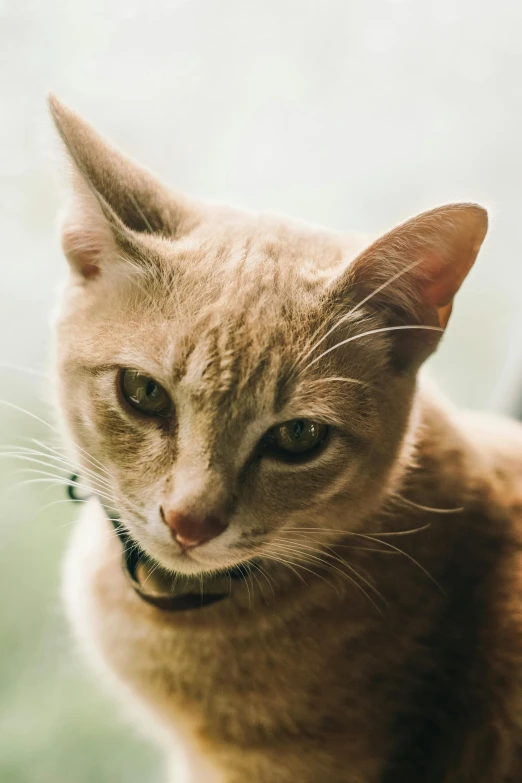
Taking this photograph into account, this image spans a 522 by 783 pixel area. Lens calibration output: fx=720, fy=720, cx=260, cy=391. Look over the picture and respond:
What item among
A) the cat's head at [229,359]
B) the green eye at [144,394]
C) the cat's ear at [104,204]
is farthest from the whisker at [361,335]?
the cat's ear at [104,204]

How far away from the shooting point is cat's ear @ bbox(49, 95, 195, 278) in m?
1.02

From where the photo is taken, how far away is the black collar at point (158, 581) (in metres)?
1.20

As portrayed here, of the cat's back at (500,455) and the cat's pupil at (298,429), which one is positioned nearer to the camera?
the cat's pupil at (298,429)

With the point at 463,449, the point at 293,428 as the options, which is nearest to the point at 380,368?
the point at 293,428

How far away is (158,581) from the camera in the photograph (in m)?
1.24

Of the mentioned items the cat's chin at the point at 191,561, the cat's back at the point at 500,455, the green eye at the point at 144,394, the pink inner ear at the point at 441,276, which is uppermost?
the pink inner ear at the point at 441,276

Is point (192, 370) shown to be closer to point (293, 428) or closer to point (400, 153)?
point (293, 428)

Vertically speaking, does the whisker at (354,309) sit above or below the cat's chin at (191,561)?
above

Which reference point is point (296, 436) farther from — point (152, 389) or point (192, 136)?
point (192, 136)

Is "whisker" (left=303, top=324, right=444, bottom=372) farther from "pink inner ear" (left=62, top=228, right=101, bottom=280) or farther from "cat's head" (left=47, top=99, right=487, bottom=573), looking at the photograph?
"pink inner ear" (left=62, top=228, right=101, bottom=280)

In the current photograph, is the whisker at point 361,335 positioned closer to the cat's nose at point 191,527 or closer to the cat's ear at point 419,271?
the cat's ear at point 419,271

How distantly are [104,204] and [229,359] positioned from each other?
0.93 feet

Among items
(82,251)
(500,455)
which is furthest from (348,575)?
(82,251)

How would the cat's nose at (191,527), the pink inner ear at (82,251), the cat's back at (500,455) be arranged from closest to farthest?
the cat's nose at (191,527), the pink inner ear at (82,251), the cat's back at (500,455)
